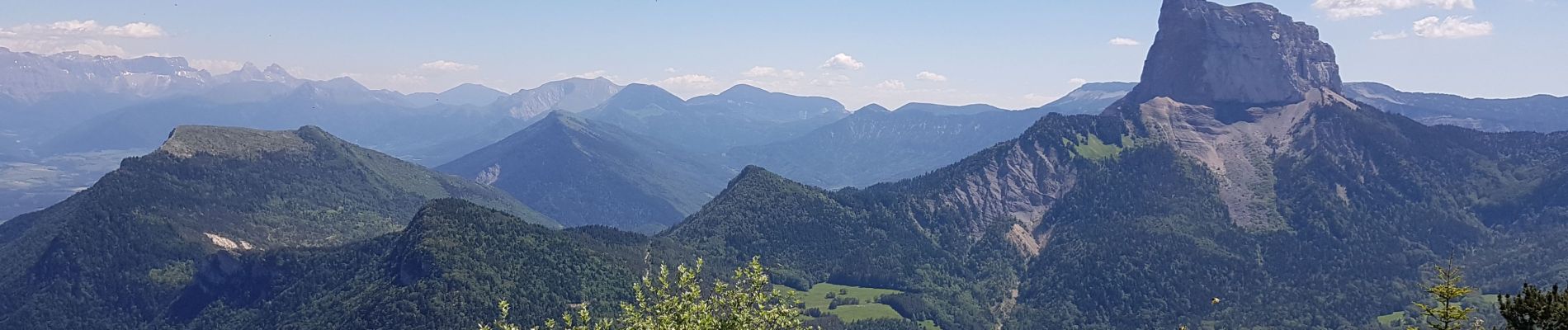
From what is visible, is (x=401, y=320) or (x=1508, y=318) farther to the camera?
(x=401, y=320)

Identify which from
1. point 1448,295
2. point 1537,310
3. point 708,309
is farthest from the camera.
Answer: point 1448,295

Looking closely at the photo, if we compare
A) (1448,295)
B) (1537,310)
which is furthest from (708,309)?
(1537,310)

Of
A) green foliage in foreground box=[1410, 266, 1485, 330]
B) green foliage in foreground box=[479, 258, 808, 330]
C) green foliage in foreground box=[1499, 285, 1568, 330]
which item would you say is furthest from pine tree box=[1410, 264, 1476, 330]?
green foliage in foreground box=[479, 258, 808, 330]

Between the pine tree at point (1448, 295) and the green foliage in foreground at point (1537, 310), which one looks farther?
the pine tree at point (1448, 295)

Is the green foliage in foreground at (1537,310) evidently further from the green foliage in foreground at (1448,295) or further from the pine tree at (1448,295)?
the pine tree at (1448,295)

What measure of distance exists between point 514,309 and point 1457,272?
181486 millimetres

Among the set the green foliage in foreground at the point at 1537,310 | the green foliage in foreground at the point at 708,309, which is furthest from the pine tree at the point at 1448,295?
the green foliage in foreground at the point at 708,309

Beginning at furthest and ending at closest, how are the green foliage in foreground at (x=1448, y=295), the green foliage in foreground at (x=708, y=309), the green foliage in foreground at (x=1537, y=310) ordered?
the green foliage in foreground at (x=1448, y=295), the green foliage in foreground at (x=1537, y=310), the green foliage in foreground at (x=708, y=309)

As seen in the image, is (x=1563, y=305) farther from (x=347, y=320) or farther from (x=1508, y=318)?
(x=347, y=320)

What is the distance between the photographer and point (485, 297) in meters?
198

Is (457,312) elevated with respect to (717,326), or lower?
lower

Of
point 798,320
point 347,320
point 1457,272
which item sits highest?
point 1457,272

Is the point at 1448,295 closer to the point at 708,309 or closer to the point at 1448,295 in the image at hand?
the point at 1448,295

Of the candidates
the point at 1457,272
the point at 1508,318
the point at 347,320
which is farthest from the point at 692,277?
the point at 347,320
